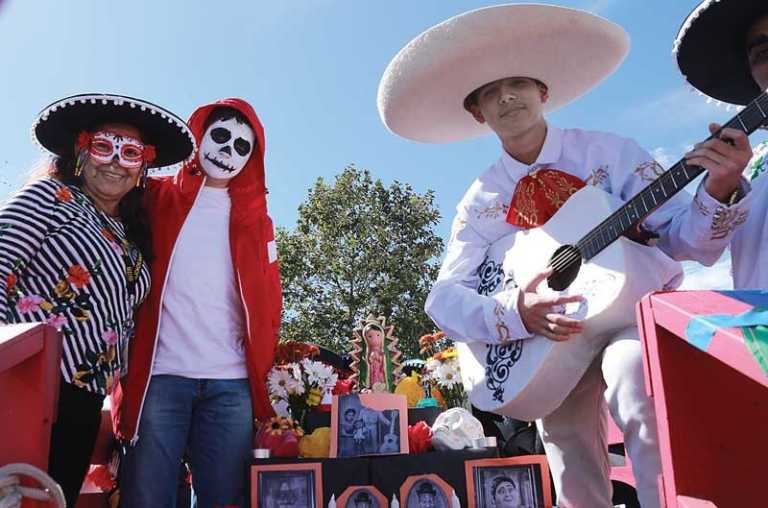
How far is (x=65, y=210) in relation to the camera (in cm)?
239

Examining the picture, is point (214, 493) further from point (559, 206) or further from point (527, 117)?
point (527, 117)

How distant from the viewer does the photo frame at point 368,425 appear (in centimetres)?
293

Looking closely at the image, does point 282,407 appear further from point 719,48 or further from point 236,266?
point 719,48

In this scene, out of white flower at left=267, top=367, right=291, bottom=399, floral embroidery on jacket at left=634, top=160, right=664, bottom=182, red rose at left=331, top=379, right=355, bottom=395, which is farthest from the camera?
red rose at left=331, top=379, right=355, bottom=395

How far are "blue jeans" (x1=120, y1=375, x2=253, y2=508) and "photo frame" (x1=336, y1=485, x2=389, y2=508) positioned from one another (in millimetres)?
397

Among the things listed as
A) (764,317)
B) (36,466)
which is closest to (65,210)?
(36,466)

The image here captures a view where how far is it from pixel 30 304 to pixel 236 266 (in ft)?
2.80

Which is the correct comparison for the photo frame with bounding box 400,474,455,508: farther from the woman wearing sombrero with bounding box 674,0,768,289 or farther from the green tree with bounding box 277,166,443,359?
the green tree with bounding box 277,166,443,359

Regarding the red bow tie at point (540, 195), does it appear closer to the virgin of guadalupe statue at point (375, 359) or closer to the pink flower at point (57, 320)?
the pink flower at point (57, 320)

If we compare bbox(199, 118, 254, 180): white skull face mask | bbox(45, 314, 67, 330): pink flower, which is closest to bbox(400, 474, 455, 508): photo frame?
bbox(45, 314, 67, 330): pink flower

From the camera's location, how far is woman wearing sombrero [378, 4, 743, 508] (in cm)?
203

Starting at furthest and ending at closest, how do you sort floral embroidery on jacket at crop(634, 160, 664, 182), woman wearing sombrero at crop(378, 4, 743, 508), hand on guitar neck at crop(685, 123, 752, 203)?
floral embroidery on jacket at crop(634, 160, 664, 182) → woman wearing sombrero at crop(378, 4, 743, 508) → hand on guitar neck at crop(685, 123, 752, 203)

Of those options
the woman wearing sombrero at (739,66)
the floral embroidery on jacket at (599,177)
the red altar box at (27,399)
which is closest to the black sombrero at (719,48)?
the woman wearing sombrero at (739,66)

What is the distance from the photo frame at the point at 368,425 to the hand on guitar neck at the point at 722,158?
1.64 metres
